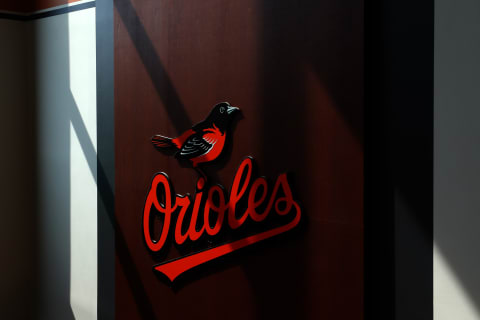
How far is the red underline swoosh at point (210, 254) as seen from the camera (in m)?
2.11

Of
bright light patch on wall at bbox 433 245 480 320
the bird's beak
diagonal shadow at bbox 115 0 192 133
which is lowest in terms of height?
bright light patch on wall at bbox 433 245 480 320

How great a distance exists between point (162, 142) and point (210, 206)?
55cm

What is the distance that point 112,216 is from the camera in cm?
298

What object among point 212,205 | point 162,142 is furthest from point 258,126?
point 162,142

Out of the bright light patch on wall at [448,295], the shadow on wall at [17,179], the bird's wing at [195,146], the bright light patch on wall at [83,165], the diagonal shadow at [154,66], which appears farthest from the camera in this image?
the shadow on wall at [17,179]

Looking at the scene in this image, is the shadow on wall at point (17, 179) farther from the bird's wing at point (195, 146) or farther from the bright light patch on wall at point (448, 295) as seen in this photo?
the bright light patch on wall at point (448, 295)

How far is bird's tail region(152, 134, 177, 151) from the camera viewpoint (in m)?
2.55

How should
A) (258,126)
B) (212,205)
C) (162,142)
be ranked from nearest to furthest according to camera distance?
(258,126) → (212,205) → (162,142)

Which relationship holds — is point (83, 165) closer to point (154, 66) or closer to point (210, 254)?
point (154, 66)

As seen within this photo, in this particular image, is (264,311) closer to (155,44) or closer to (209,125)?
(209,125)

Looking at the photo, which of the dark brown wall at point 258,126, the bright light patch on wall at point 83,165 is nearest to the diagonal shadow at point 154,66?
the dark brown wall at point 258,126

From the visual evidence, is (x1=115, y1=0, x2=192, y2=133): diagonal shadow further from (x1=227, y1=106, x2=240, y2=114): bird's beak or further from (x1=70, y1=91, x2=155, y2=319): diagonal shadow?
(x1=70, y1=91, x2=155, y2=319): diagonal shadow

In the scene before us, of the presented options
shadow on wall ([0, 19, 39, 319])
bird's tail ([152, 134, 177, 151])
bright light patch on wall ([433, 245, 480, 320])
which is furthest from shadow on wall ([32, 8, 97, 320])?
bright light patch on wall ([433, 245, 480, 320])

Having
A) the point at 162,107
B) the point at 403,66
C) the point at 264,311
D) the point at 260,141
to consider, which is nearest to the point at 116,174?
the point at 162,107
